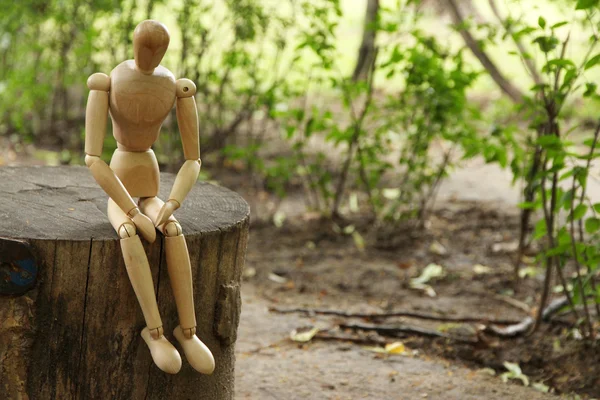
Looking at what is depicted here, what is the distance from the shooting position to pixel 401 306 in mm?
4633

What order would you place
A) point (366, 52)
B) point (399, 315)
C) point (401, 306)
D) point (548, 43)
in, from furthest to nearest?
point (366, 52), point (401, 306), point (399, 315), point (548, 43)

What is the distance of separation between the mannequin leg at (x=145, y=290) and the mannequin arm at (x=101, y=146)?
4 centimetres

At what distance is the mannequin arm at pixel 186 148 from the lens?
7.64 ft

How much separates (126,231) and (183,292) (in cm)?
28

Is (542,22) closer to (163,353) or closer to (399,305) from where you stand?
(163,353)

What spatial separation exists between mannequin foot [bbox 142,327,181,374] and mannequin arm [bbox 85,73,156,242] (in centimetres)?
33

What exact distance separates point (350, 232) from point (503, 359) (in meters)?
2.22

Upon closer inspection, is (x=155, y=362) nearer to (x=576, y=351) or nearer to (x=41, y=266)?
(x=41, y=266)

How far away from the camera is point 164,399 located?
254 centimetres

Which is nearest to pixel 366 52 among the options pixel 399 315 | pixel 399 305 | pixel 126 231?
pixel 399 305

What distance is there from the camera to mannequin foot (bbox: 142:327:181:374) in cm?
225

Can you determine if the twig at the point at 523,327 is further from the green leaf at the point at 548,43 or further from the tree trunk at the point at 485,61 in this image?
the tree trunk at the point at 485,61

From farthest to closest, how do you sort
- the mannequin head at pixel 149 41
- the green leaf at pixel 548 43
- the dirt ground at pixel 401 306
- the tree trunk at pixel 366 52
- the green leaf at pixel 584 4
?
the tree trunk at pixel 366 52 < the dirt ground at pixel 401 306 < the green leaf at pixel 548 43 < the green leaf at pixel 584 4 < the mannequin head at pixel 149 41

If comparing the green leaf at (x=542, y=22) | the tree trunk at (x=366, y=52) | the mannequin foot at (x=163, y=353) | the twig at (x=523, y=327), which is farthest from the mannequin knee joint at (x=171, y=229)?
the tree trunk at (x=366, y=52)
